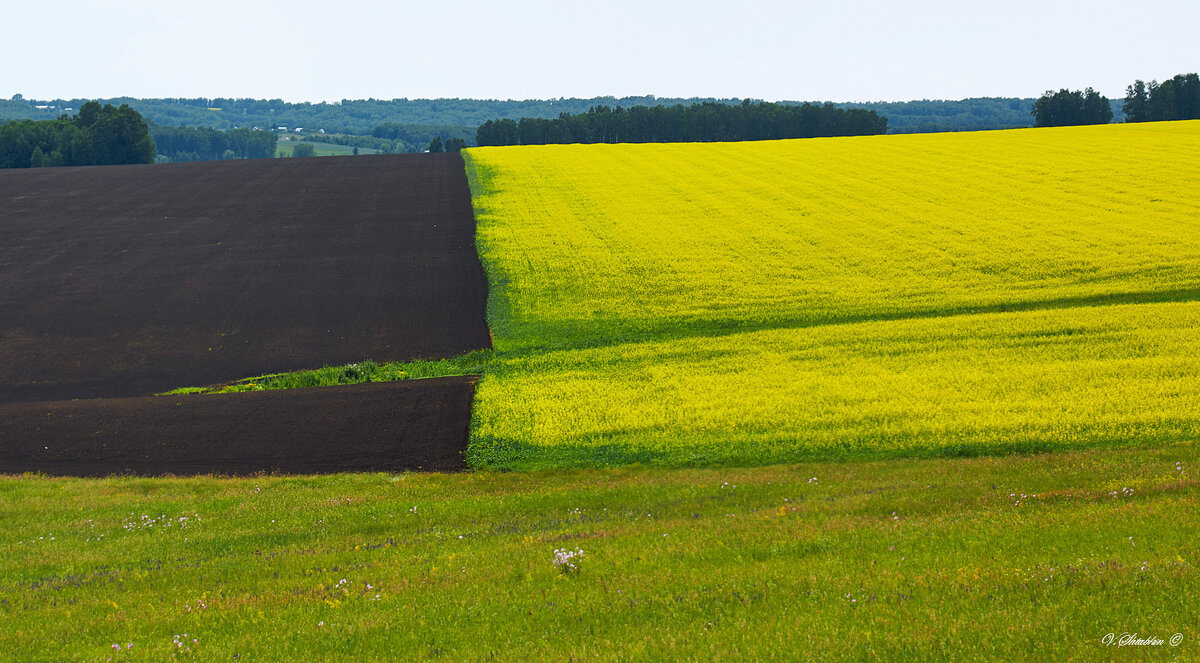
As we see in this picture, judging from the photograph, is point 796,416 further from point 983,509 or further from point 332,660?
point 332,660

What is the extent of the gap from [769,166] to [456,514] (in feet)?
191

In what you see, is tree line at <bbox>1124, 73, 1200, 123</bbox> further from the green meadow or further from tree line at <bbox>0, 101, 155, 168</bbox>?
tree line at <bbox>0, 101, 155, 168</bbox>

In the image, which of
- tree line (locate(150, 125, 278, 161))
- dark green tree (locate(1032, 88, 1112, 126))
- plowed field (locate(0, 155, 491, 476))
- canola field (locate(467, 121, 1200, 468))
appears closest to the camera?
canola field (locate(467, 121, 1200, 468))

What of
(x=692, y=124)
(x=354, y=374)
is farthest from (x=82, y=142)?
(x=354, y=374)

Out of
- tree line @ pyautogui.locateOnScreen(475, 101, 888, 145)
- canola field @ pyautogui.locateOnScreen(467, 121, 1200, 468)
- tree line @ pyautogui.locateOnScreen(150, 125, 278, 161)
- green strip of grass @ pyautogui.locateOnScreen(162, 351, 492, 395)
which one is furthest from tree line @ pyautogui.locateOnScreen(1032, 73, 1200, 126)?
tree line @ pyautogui.locateOnScreen(150, 125, 278, 161)

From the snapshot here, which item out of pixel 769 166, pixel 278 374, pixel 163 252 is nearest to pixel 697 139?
pixel 769 166

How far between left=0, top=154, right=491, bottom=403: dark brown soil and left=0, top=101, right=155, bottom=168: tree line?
Result: 4288cm

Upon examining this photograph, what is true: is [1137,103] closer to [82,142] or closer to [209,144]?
[82,142]

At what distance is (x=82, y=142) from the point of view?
10988 centimetres

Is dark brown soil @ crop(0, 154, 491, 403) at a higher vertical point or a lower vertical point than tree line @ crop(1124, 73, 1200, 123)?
lower

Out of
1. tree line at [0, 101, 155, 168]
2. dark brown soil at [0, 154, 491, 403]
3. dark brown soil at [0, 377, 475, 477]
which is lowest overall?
dark brown soil at [0, 377, 475, 477]

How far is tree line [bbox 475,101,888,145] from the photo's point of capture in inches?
5364

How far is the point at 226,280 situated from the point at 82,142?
84.4m

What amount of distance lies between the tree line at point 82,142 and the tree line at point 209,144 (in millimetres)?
75615
